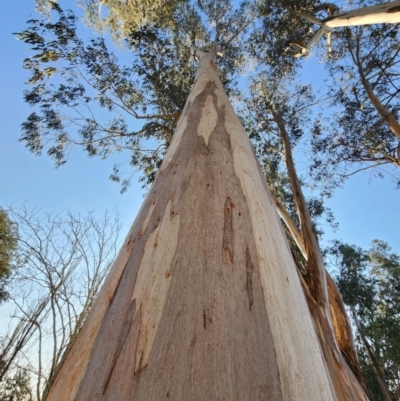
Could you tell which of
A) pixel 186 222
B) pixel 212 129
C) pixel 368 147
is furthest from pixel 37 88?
pixel 368 147

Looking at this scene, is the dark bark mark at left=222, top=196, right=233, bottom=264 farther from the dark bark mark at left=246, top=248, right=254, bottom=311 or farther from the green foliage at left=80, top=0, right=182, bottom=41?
the green foliage at left=80, top=0, right=182, bottom=41

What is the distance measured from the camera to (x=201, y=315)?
1.33 ft

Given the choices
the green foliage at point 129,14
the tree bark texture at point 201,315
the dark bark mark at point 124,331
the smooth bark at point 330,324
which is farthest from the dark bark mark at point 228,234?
the green foliage at point 129,14

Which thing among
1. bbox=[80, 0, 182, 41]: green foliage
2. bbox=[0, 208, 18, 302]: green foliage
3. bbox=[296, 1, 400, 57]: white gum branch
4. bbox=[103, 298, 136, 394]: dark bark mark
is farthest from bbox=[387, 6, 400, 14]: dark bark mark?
bbox=[0, 208, 18, 302]: green foliage

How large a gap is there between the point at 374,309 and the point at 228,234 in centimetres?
1146

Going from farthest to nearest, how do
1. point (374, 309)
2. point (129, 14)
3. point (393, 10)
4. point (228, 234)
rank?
point (374, 309) → point (129, 14) → point (393, 10) → point (228, 234)

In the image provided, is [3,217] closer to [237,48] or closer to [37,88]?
[37,88]

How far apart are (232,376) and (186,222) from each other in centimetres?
30

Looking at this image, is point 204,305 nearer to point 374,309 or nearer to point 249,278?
point 249,278

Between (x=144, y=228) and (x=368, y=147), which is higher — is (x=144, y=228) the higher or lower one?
the lower one

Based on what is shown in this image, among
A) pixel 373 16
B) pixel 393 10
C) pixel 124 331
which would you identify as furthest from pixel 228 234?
pixel 373 16

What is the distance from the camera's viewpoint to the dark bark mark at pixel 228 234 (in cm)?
51

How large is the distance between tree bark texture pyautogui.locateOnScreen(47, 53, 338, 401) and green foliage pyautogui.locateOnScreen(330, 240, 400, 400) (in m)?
10.2

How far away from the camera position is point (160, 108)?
5.26 meters
